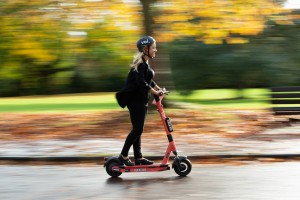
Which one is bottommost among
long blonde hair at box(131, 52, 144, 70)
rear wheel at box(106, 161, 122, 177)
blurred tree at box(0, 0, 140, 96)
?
rear wheel at box(106, 161, 122, 177)

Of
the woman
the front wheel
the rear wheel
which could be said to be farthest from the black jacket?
the front wheel

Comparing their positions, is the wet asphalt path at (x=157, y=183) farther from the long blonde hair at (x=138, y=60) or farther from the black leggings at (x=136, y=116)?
the long blonde hair at (x=138, y=60)

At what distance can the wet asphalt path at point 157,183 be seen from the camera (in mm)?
6387

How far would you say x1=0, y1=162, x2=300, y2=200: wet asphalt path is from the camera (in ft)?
21.0

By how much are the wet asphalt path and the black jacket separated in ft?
3.44

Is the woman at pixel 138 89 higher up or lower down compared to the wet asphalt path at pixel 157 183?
higher up

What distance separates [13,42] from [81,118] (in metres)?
2.82

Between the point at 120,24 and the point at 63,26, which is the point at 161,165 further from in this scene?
the point at 120,24

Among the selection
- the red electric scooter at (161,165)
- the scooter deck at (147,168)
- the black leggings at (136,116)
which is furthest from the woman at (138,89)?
the scooter deck at (147,168)

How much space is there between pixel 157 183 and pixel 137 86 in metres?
1.26

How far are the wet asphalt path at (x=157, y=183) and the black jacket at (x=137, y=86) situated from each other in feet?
3.44

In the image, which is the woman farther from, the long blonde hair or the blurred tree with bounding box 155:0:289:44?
the blurred tree with bounding box 155:0:289:44

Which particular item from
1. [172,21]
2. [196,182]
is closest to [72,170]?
[196,182]

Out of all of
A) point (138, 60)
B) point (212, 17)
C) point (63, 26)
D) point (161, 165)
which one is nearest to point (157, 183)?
point (161, 165)
